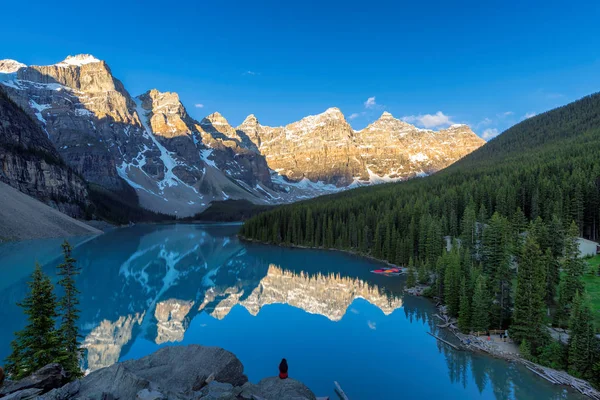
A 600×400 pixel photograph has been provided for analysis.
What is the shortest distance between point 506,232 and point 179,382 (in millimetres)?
37022

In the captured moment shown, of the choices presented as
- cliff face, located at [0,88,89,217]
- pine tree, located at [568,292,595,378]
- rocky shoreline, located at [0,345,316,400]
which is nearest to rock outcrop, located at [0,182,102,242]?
cliff face, located at [0,88,89,217]

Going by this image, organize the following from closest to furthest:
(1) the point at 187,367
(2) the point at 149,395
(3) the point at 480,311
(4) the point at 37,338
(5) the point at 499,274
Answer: (2) the point at 149,395 → (1) the point at 187,367 → (4) the point at 37,338 → (3) the point at 480,311 → (5) the point at 499,274

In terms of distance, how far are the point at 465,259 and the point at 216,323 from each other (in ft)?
76.7

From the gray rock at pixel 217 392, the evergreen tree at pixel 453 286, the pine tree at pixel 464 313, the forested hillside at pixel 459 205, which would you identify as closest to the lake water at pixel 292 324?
the evergreen tree at pixel 453 286

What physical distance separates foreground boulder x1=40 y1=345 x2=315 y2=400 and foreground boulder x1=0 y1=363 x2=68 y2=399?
0.81 metres

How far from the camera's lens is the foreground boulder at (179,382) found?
411 inches

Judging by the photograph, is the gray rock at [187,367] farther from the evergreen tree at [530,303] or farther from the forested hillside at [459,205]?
the forested hillside at [459,205]

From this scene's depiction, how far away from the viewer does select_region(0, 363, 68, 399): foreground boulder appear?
10.3 meters

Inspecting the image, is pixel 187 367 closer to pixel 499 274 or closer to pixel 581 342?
pixel 581 342

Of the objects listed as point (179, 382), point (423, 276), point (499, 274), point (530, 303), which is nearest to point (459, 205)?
point (423, 276)

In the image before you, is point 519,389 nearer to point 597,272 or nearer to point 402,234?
point 597,272

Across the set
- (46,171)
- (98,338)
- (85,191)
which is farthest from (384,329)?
(85,191)

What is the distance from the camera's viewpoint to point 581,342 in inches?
735

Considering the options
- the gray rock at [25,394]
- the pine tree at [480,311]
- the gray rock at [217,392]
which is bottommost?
the pine tree at [480,311]
